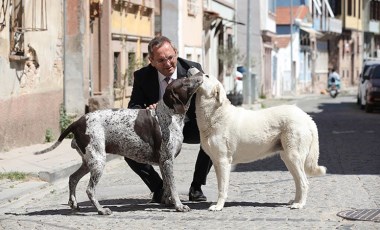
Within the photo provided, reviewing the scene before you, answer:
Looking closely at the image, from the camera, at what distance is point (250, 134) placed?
34.9ft

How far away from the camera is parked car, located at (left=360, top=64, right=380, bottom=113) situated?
1483 inches

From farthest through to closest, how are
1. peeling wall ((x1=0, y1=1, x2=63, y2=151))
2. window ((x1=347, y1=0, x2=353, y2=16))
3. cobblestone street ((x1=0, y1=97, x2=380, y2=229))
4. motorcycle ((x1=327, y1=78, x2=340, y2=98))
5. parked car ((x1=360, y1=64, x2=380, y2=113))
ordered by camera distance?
window ((x1=347, y1=0, x2=353, y2=16)) → motorcycle ((x1=327, y1=78, x2=340, y2=98)) → parked car ((x1=360, y1=64, x2=380, y2=113)) → peeling wall ((x1=0, y1=1, x2=63, y2=151)) → cobblestone street ((x1=0, y1=97, x2=380, y2=229))

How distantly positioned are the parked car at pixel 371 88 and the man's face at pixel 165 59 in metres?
27.4

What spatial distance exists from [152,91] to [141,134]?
2.66 ft

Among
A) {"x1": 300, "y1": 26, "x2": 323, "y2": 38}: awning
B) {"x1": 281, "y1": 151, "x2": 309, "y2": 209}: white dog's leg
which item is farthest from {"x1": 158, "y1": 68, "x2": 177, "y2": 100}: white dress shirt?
{"x1": 300, "y1": 26, "x2": 323, "y2": 38}: awning

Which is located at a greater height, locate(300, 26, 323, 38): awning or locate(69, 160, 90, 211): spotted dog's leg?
locate(300, 26, 323, 38): awning

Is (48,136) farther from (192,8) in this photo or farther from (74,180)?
(192,8)

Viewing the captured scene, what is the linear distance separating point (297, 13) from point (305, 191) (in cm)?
6129

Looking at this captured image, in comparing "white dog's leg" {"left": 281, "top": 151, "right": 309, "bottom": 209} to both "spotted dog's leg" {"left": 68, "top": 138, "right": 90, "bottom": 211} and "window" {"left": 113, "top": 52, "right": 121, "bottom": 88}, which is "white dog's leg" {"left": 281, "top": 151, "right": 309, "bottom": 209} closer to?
"spotted dog's leg" {"left": 68, "top": 138, "right": 90, "bottom": 211}

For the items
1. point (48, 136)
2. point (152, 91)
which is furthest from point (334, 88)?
point (152, 91)

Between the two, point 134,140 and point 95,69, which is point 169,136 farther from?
point 95,69

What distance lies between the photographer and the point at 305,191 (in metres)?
10.6

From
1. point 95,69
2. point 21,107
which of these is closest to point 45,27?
point 21,107

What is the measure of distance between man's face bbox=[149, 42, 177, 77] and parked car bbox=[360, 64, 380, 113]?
27445mm
